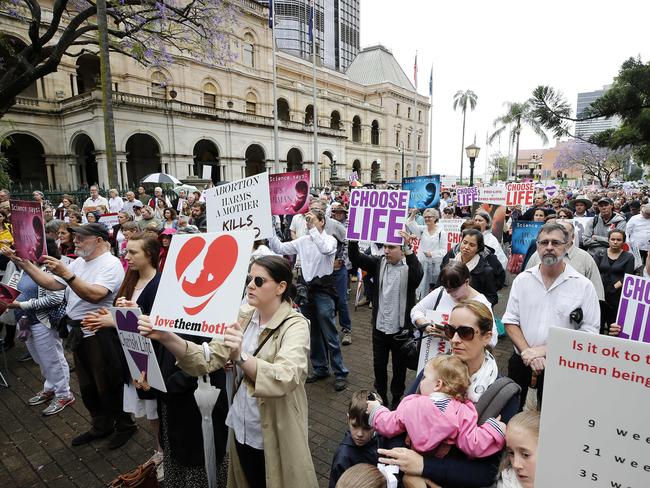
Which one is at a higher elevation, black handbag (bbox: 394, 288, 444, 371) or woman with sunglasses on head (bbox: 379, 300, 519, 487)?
woman with sunglasses on head (bbox: 379, 300, 519, 487)

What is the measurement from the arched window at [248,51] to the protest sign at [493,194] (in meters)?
31.3

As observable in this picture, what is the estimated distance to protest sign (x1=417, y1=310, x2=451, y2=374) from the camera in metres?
2.96

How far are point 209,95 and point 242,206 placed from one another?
32.8 metres

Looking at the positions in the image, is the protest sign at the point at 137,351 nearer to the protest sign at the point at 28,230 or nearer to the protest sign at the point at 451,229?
the protest sign at the point at 28,230

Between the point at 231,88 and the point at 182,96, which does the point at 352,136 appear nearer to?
the point at 231,88

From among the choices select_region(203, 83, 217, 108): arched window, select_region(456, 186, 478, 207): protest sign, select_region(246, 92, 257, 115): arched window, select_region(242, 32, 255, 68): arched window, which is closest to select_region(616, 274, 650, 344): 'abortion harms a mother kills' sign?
select_region(456, 186, 478, 207): protest sign

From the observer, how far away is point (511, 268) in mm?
5996

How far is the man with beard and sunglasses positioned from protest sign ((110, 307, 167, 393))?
2637 millimetres

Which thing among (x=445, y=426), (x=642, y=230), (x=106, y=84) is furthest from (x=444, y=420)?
(x=106, y=84)

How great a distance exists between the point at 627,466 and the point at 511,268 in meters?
5.36

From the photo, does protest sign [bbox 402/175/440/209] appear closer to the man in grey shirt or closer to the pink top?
the man in grey shirt

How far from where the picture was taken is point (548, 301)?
9.86 ft

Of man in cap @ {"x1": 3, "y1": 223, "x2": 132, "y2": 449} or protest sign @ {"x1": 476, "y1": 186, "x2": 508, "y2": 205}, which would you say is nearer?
man in cap @ {"x1": 3, "y1": 223, "x2": 132, "y2": 449}

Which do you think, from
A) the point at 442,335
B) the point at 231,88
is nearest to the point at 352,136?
the point at 231,88
